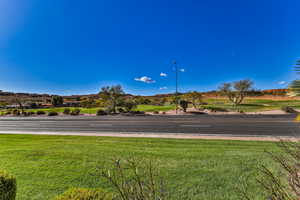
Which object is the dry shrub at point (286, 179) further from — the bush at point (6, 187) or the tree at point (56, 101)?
the tree at point (56, 101)

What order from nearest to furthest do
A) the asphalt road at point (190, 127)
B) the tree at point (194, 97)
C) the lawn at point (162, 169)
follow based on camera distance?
the lawn at point (162, 169) < the asphalt road at point (190, 127) < the tree at point (194, 97)

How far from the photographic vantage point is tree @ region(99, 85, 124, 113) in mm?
28456

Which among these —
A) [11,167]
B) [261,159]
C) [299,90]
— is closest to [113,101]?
[11,167]

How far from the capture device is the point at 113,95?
95.8 ft

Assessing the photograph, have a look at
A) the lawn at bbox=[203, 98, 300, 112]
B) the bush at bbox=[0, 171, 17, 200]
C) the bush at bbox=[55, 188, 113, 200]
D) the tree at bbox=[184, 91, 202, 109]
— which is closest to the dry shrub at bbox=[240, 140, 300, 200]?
the bush at bbox=[55, 188, 113, 200]

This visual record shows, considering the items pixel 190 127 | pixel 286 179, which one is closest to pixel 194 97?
pixel 190 127

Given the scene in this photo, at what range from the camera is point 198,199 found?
9.84 feet

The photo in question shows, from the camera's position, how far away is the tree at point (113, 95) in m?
28.5

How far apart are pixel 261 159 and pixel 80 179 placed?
18.5 ft

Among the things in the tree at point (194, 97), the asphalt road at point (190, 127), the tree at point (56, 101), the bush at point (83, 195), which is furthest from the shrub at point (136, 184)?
the tree at point (56, 101)

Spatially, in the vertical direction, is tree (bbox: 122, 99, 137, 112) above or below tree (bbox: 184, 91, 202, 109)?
below

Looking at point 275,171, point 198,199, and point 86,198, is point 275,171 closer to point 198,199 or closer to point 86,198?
point 198,199

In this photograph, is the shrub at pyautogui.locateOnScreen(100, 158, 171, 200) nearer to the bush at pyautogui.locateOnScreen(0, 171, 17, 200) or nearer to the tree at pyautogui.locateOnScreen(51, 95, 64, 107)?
the bush at pyautogui.locateOnScreen(0, 171, 17, 200)

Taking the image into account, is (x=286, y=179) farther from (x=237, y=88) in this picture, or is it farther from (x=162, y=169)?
(x=237, y=88)
